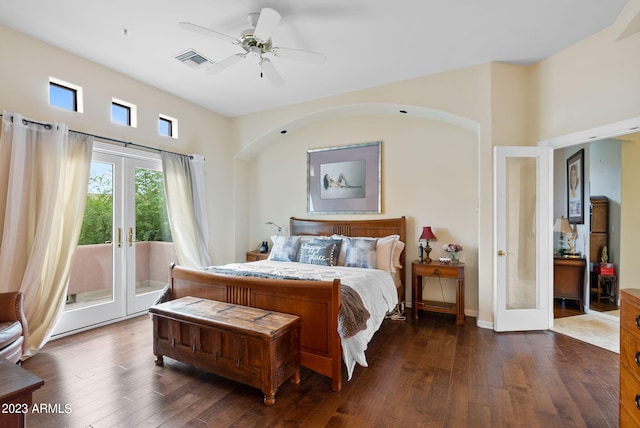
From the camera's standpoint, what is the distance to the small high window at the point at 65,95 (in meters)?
3.24

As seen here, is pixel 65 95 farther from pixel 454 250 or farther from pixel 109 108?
pixel 454 250

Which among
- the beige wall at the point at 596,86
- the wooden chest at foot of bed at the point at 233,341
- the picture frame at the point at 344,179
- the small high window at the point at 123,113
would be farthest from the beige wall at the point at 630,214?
the small high window at the point at 123,113

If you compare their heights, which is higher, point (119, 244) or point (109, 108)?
point (109, 108)

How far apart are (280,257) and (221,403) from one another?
220 cm

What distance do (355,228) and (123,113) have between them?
3.57m

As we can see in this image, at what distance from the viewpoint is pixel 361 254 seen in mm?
3770

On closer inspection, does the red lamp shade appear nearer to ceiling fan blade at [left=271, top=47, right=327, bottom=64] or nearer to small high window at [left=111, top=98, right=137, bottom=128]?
ceiling fan blade at [left=271, top=47, right=327, bottom=64]

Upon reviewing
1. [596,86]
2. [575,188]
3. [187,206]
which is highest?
[596,86]

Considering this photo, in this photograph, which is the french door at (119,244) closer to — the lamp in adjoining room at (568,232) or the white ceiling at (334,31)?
the white ceiling at (334,31)

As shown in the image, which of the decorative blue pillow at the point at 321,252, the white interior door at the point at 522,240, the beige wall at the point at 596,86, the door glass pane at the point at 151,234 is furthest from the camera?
the door glass pane at the point at 151,234

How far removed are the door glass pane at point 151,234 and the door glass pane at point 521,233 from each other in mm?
4609

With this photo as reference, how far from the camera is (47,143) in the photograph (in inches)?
119

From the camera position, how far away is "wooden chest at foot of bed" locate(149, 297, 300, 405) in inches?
82.2

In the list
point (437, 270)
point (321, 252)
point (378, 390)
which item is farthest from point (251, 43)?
point (437, 270)
